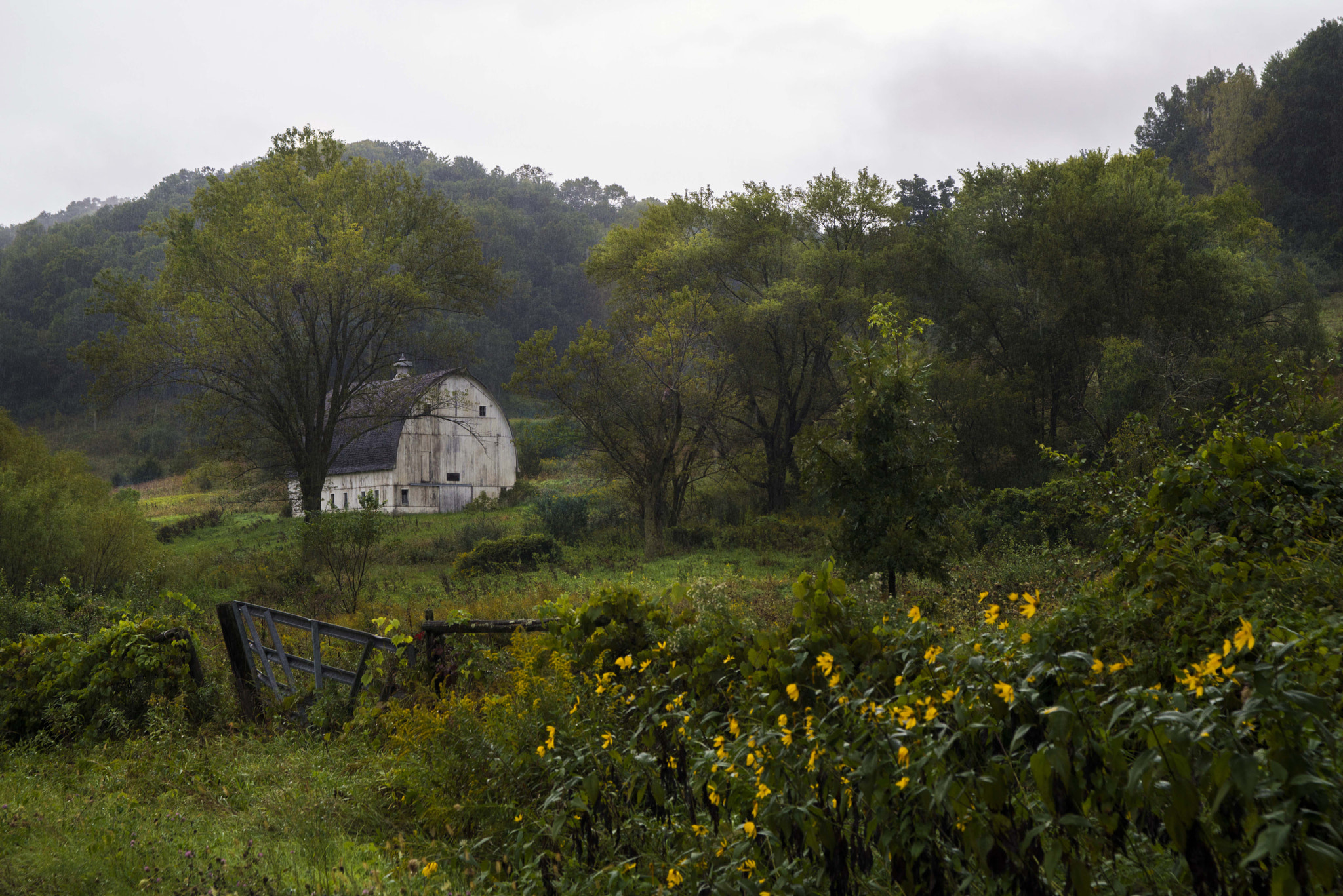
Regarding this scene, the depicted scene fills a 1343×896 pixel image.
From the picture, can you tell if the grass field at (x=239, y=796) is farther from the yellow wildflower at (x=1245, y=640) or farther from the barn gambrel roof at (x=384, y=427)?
the barn gambrel roof at (x=384, y=427)

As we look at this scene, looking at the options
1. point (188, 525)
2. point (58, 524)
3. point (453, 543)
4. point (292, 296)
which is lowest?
point (453, 543)

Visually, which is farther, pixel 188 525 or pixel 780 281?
pixel 188 525

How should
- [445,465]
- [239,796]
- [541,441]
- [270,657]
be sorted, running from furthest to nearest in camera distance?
[445,465]
[541,441]
[270,657]
[239,796]

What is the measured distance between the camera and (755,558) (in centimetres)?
2300

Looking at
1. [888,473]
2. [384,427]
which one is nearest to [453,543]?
[384,427]

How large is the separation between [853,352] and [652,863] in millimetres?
8509

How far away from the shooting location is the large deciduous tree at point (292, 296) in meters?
24.8

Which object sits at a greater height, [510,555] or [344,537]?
[344,537]

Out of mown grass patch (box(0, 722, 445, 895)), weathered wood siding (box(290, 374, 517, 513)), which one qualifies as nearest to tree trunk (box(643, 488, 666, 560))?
weathered wood siding (box(290, 374, 517, 513))

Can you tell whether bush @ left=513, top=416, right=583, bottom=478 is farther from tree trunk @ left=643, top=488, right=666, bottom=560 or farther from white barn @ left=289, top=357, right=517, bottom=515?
tree trunk @ left=643, top=488, right=666, bottom=560

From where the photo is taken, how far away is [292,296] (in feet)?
85.4

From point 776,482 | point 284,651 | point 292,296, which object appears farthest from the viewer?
point 776,482

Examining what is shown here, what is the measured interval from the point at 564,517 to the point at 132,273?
138ft

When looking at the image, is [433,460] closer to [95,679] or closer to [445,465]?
[445,465]
